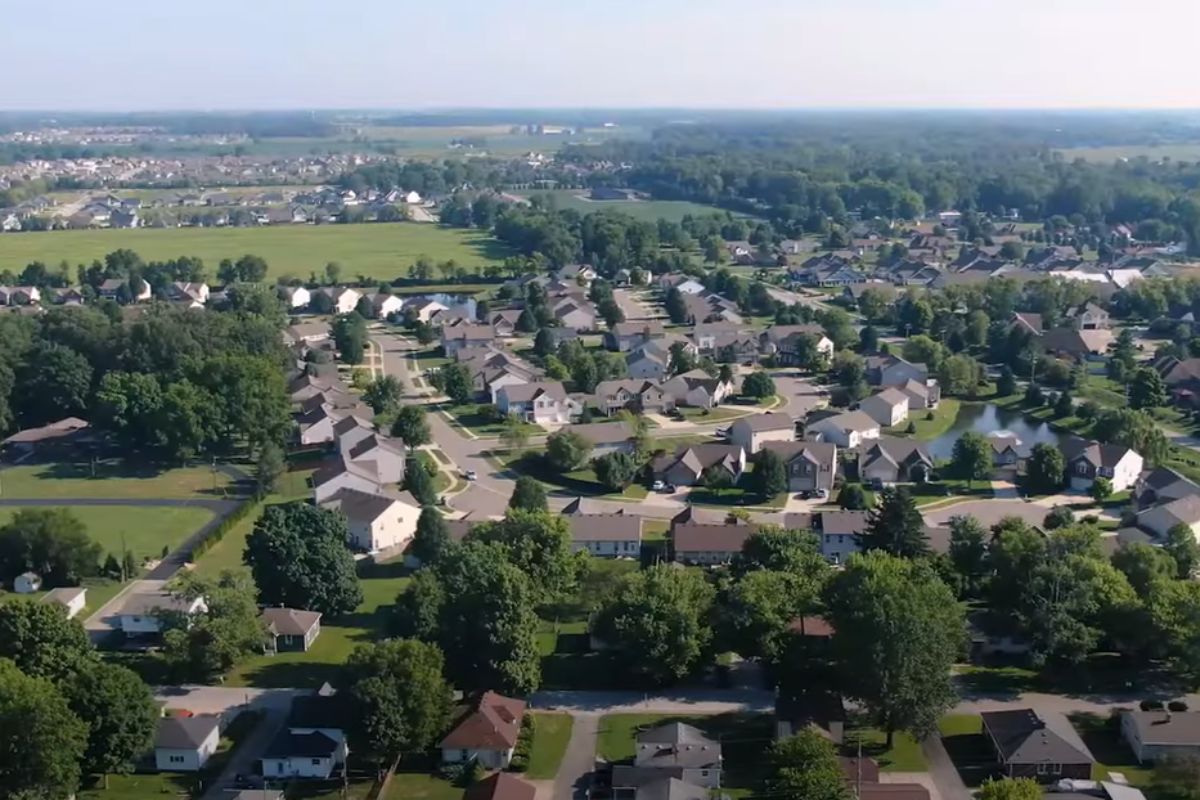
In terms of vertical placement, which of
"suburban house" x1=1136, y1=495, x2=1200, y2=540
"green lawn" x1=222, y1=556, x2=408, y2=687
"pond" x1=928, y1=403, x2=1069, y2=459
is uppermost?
"suburban house" x1=1136, y1=495, x2=1200, y2=540

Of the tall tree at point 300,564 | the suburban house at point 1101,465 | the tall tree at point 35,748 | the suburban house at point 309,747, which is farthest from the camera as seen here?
the suburban house at point 1101,465

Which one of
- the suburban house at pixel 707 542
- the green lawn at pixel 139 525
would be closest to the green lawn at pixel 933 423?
the suburban house at pixel 707 542

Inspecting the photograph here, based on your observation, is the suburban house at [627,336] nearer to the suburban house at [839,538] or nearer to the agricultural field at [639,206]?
the suburban house at [839,538]

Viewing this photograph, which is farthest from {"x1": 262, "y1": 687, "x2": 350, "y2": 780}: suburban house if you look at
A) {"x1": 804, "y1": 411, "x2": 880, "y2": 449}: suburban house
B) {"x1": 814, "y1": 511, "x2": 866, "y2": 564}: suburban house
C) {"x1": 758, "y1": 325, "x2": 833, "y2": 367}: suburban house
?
{"x1": 758, "y1": 325, "x2": 833, "y2": 367}: suburban house

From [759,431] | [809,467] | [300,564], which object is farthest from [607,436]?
[300,564]

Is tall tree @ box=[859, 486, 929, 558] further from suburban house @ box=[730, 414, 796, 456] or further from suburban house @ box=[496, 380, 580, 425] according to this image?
suburban house @ box=[496, 380, 580, 425]

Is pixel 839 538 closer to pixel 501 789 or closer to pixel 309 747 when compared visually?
pixel 501 789
